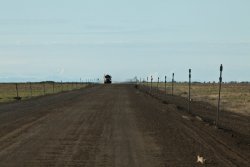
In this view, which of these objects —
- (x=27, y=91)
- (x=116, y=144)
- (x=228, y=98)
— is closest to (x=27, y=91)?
(x=27, y=91)

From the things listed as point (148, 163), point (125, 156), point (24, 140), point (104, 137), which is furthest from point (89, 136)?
point (148, 163)

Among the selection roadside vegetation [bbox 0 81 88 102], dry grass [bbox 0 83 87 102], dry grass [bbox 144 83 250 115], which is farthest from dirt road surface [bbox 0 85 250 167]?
dry grass [bbox 0 83 87 102]

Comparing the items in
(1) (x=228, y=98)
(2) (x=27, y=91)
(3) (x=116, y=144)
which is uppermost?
(3) (x=116, y=144)

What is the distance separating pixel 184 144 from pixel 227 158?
289cm

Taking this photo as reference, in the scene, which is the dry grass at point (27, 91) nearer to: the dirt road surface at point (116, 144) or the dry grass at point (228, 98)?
the dry grass at point (228, 98)

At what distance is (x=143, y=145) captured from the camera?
1627cm

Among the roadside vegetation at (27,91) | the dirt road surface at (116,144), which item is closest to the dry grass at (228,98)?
the dirt road surface at (116,144)

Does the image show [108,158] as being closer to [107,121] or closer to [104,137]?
[104,137]

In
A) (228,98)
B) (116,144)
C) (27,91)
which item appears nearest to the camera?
(116,144)

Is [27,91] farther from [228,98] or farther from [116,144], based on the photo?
[116,144]

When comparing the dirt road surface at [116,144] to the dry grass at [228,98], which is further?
the dry grass at [228,98]

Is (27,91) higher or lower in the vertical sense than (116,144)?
lower

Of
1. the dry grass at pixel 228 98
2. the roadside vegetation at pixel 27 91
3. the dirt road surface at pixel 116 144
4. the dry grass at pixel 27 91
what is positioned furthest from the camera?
the dry grass at pixel 27 91

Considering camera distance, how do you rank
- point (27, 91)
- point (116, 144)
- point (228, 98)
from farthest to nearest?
point (27, 91) < point (228, 98) < point (116, 144)
